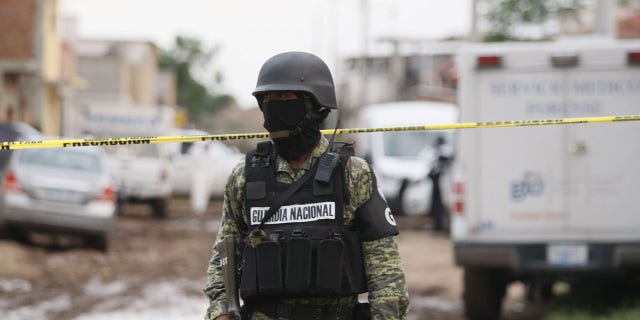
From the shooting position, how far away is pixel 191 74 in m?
86.1

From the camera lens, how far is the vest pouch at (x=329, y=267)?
4016mm

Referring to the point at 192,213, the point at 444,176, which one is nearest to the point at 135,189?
the point at 192,213

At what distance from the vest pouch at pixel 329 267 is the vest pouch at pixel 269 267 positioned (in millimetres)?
141

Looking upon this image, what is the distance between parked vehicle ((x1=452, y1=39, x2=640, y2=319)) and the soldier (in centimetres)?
585

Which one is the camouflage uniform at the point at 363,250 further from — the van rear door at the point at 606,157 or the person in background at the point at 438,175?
the person in background at the point at 438,175

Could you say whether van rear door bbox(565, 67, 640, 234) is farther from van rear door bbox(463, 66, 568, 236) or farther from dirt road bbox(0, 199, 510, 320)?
dirt road bbox(0, 199, 510, 320)

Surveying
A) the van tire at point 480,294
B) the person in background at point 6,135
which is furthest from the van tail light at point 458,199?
the person in background at point 6,135

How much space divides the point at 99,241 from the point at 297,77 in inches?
501

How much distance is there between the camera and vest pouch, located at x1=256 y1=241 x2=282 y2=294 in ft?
13.3

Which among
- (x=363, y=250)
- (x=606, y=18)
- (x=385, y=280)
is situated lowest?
(x=385, y=280)

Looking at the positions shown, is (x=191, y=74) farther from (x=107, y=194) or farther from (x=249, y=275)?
(x=249, y=275)

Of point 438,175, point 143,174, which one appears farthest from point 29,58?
point 438,175

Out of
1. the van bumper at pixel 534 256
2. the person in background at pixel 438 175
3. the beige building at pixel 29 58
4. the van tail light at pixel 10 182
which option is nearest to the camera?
the van bumper at pixel 534 256

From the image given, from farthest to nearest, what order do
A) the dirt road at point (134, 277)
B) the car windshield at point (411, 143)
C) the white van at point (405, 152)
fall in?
the car windshield at point (411, 143) < the white van at point (405, 152) < the dirt road at point (134, 277)
